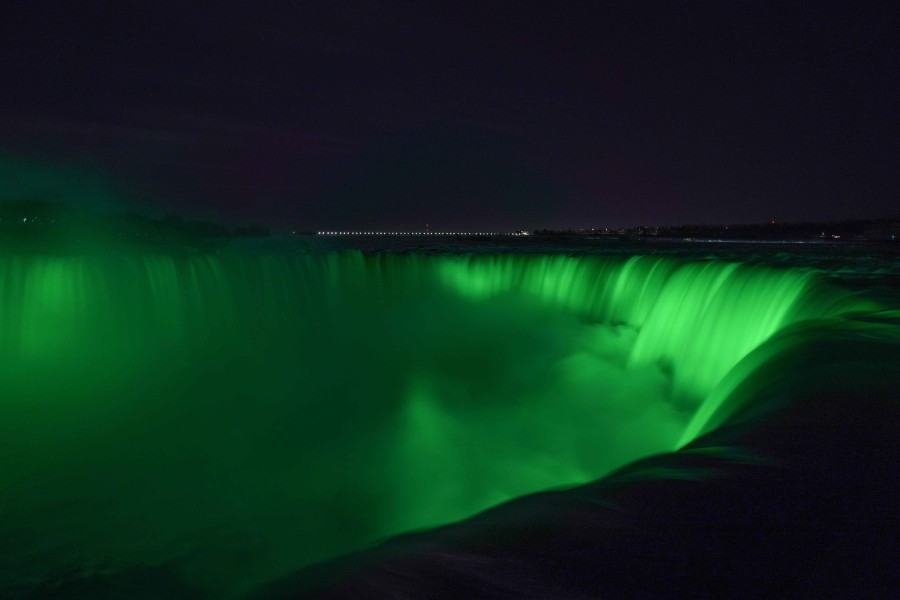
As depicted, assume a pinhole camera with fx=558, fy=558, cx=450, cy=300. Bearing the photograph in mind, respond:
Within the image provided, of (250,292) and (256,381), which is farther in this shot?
(250,292)

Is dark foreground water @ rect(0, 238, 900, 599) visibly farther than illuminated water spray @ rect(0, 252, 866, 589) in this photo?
No

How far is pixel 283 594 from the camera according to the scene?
188 centimetres

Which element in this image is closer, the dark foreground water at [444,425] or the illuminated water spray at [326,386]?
the dark foreground water at [444,425]

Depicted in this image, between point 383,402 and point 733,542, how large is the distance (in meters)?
10.7

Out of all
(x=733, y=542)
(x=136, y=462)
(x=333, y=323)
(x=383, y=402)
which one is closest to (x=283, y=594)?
(x=733, y=542)

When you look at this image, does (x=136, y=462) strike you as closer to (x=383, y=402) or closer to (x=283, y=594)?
(x=383, y=402)

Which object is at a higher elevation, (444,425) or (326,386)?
(444,425)

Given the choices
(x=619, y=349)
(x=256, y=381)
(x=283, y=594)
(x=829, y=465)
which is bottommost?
(x=256, y=381)

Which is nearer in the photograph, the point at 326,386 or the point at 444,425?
the point at 444,425

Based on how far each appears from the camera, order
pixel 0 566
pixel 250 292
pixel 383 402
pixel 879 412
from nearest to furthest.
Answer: pixel 879 412 < pixel 0 566 < pixel 383 402 < pixel 250 292

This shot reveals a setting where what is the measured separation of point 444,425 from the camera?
1057cm

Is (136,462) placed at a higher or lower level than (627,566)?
lower

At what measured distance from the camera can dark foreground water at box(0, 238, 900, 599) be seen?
2084 millimetres

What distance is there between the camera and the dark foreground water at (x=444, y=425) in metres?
2.08
